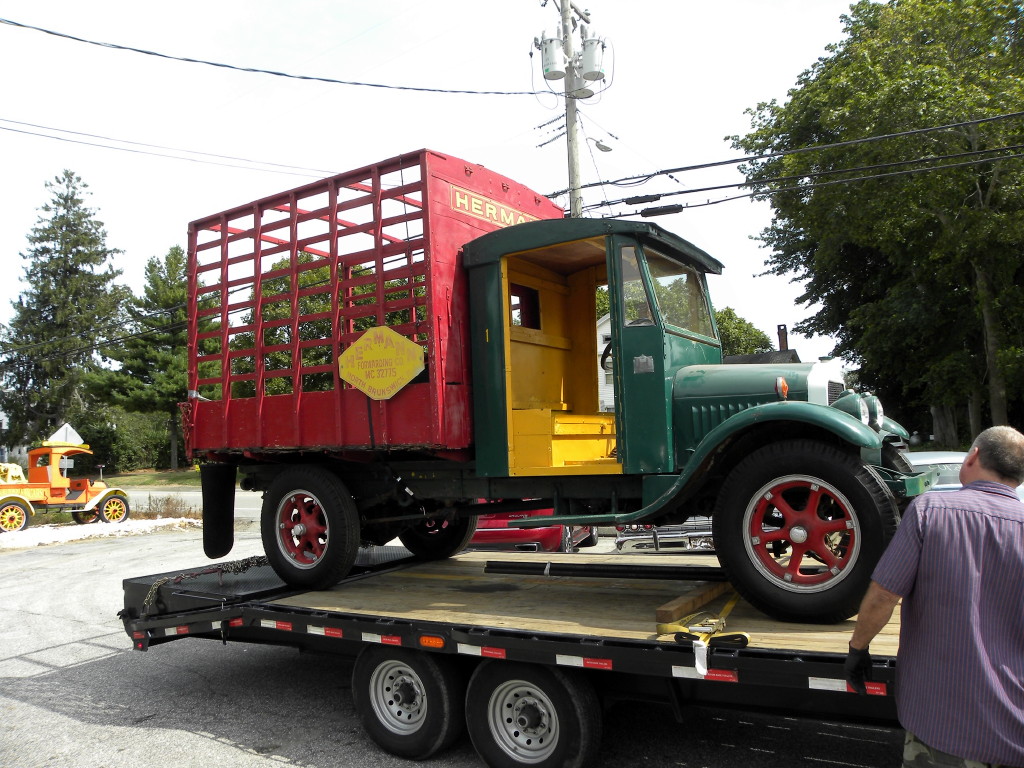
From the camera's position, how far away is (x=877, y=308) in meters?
23.3

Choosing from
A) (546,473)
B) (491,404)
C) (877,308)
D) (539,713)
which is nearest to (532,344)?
(491,404)

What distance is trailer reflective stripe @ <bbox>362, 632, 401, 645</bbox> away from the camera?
445 centimetres

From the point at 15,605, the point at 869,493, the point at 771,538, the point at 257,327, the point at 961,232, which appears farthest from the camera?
the point at 961,232

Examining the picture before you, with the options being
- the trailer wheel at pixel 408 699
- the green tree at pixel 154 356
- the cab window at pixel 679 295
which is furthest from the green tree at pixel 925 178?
the green tree at pixel 154 356

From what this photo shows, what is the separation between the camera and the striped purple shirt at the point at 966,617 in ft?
7.80

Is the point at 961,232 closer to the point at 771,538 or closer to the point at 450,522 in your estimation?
the point at 450,522

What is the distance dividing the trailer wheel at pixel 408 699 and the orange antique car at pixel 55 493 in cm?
1824

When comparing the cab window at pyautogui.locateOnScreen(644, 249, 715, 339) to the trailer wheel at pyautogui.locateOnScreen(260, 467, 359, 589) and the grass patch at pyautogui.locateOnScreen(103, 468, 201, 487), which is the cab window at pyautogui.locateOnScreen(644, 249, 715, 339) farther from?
the grass patch at pyautogui.locateOnScreen(103, 468, 201, 487)

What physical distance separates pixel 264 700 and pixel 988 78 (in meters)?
17.9

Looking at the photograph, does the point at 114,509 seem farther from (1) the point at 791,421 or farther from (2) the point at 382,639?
(1) the point at 791,421

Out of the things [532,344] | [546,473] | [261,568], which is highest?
[532,344]

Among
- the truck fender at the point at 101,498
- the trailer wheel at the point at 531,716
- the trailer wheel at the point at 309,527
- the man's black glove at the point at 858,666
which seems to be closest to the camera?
the man's black glove at the point at 858,666

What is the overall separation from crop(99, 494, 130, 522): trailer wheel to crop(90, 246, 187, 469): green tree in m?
18.5

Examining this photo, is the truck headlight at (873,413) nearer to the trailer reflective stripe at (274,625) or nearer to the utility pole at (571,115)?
the trailer reflective stripe at (274,625)
